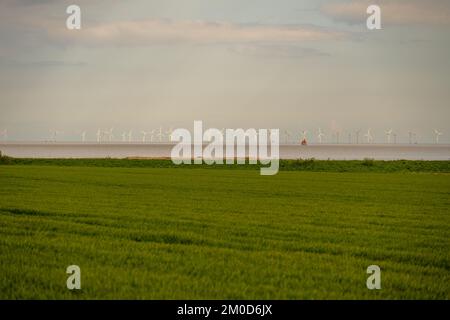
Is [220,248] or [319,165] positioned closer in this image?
[220,248]

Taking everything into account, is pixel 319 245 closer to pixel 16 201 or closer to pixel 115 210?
pixel 115 210

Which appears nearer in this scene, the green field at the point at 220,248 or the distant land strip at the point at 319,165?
the green field at the point at 220,248

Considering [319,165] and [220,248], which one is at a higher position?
[319,165]

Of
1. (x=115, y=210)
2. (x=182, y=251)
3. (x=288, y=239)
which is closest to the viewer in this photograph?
(x=182, y=251)

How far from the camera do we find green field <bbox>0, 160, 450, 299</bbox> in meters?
10.1

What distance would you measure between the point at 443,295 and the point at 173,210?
1427cm

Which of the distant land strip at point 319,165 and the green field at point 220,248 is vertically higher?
the distant land strip at point 319,165

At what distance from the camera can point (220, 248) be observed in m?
14.1

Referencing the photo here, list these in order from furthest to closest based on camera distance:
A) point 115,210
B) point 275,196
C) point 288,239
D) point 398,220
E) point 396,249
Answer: point 275,196, point 115,210, point 398,220, point 288,239, point 396,249

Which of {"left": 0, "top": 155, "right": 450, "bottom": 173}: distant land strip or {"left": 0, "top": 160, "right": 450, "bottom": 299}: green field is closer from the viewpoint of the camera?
{"left": 0, "top": 160, "right": 450, "bottom": 299}: green field

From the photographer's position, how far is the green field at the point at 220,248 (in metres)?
10.1

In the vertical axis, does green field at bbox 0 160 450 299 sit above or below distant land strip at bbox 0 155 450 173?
below

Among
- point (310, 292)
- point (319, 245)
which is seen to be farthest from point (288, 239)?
point (310, 292)

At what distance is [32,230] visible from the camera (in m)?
16.8
